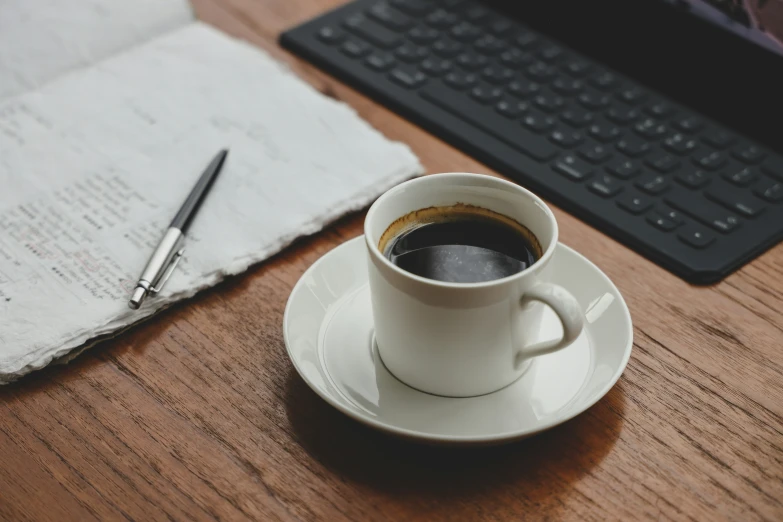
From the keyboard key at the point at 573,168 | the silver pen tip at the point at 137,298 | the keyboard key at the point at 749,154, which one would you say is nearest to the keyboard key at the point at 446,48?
the keyboard key at the point at 573,168

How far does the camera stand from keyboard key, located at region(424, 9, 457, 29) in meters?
0.85

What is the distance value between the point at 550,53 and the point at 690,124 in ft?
0.57

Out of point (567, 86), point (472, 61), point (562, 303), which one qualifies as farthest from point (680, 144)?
point (562, 303)

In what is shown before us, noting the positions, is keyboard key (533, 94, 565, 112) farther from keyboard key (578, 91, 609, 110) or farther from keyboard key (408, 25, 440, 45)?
keyboard key (408, 25, 440, 45)

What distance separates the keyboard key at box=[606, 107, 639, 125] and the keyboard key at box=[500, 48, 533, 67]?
0.39 feet

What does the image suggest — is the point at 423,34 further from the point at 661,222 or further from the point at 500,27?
the point at 661,222

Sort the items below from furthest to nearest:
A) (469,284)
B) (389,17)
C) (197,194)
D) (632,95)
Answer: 1. (389,17)
2. (632,95)
3. (197,194)
4. (469,284)

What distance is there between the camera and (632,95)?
0.75 metres

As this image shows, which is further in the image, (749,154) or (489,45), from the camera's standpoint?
(489,45)

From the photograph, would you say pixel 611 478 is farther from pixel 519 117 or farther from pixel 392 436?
pixel 519 117

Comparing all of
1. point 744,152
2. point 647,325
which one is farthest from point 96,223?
point 744,152

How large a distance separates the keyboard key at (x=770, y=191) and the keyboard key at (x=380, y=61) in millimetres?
380

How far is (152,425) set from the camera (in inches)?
18.9

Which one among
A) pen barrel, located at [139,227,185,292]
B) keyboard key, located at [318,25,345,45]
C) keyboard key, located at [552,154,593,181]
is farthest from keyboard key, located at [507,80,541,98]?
pen barrel, located at [139,227,185,292]
